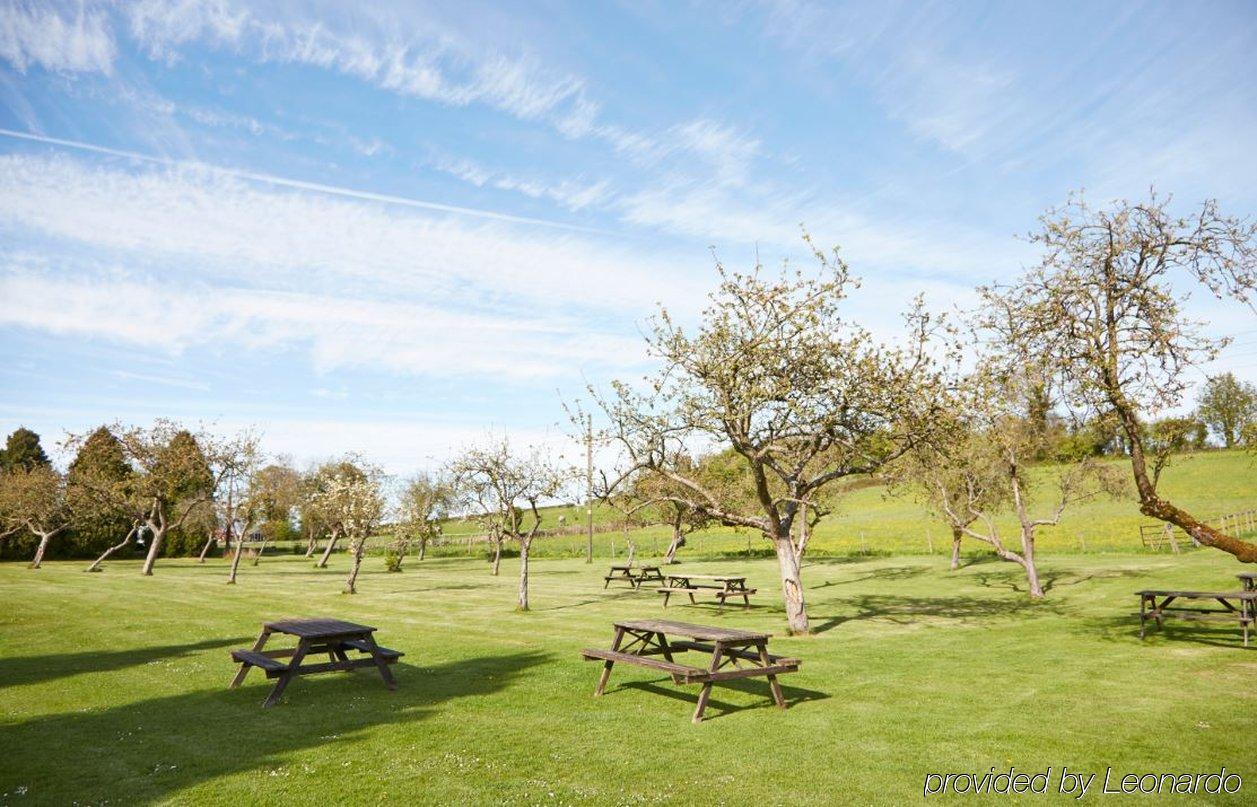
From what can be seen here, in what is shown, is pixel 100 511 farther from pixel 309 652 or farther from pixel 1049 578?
pixel 1049 578

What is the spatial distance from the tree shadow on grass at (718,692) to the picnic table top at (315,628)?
4404 millimetres

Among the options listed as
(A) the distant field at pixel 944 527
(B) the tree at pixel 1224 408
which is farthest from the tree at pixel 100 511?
(B) the tree at pixel 1224 408

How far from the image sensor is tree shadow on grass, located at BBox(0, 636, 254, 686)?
43.7 feet

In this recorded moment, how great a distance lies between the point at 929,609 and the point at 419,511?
89.6 feet

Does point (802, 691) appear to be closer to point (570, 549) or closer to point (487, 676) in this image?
point (487, 676)

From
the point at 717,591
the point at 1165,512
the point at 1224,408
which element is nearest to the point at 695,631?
the point at 1165,512

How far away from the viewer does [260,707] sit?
36.1ft

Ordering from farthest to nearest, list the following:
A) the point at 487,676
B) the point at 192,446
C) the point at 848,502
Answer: the point at 848,502 < the point at 192,446 < the point at 487,676

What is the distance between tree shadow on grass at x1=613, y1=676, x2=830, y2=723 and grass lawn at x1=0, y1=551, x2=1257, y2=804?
73 mm

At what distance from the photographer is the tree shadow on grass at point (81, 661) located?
1333cm

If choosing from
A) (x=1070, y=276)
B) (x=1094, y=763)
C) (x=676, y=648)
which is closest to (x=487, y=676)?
(x=676, y=648)

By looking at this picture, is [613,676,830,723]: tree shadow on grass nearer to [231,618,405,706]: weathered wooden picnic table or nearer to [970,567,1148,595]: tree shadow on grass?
[231,618,405,706]: weathered wooden picnic table

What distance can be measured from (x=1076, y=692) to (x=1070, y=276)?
7.34 meters

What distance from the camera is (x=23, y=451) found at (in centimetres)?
7625
